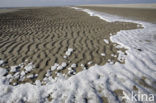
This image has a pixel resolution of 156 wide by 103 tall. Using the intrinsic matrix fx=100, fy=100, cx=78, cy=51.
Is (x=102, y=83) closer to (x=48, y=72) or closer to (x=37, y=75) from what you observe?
(x=48, y=72)

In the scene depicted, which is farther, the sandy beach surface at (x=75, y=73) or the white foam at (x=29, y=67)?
the white foam at (x=29, y=67)

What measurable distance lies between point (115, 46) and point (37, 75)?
120 inches

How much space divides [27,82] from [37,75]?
0.28 metres

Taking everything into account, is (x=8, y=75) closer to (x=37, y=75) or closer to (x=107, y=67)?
(x=37, y=75)

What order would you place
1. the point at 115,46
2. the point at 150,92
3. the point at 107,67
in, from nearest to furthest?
the point at 150,92, the point at 107,67, the point at 115,46

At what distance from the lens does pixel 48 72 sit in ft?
8.74

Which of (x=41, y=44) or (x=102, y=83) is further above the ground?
(x=41, y=44)

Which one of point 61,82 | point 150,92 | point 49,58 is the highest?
point 49,58

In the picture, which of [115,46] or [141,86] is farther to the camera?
[115,46]

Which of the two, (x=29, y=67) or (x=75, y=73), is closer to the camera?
(x=75, y=73)

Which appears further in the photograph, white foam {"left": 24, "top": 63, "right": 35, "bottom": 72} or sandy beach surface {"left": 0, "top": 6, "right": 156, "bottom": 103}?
white foam {"left": 24, "top": 63, "right": 35, "bottom": 72}

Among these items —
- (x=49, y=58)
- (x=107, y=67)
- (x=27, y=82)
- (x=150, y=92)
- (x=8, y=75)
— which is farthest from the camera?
(x=49, y=58)

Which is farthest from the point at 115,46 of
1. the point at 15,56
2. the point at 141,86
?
the point at 15,56

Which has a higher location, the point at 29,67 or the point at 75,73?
the point at 29,67
